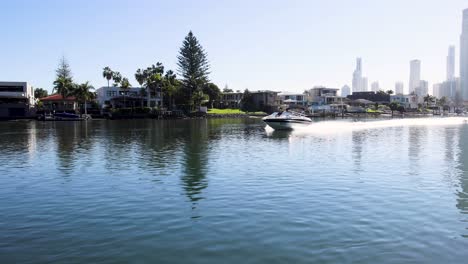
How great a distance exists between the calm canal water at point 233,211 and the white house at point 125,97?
98214 mm

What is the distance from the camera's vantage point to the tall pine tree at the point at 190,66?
419 ft

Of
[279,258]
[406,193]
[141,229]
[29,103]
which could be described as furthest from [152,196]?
[29,103]

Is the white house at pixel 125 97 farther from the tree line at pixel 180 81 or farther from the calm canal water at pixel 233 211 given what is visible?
the calm canal water at pixel 233 211

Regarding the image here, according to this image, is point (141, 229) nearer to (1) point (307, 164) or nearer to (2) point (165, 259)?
(2) point (165, 259)

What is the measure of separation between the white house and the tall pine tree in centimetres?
1129

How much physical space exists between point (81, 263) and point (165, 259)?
2.19 m

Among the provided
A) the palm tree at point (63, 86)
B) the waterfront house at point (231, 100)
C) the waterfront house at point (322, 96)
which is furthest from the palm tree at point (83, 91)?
the waterfront house at point (322, 96)

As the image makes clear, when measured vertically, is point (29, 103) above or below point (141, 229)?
above

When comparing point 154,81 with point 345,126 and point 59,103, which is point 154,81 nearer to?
point 59,103

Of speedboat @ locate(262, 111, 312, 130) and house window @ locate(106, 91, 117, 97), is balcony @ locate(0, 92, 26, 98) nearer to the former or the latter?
house window @ locate(106, 91, 117, 97)

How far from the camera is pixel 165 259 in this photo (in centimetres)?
1041

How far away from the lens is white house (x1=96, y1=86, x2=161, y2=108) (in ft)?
408

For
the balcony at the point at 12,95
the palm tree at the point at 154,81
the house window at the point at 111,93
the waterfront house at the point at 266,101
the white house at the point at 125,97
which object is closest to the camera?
the balcony at the point at 12,95

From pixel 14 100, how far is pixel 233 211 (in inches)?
4530
